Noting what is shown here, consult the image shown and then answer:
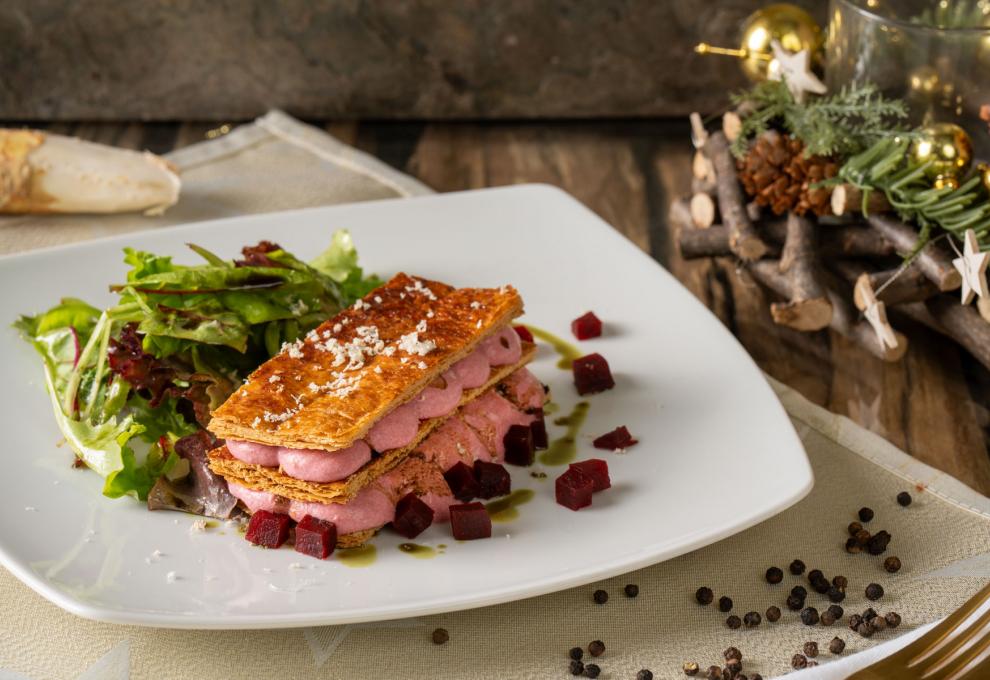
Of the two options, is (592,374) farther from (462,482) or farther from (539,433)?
(462,482)

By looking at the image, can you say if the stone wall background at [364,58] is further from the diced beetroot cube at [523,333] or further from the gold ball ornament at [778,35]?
the diced beetroot cube at [523,333]

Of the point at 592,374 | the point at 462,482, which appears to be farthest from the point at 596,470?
the point at 592,374

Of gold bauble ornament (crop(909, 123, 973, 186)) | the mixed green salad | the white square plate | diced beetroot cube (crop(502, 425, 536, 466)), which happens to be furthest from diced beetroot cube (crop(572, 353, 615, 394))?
gold bauble ornament (crop(909, 123, 973, 186))

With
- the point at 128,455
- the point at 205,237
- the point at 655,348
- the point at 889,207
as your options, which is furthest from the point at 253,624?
the point at 889,207

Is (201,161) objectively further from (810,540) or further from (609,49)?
(810,540)

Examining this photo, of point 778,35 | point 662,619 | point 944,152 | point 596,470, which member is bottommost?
point 662,619

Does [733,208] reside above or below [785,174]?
below

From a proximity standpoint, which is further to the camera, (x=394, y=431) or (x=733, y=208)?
(x=733, y=208)
